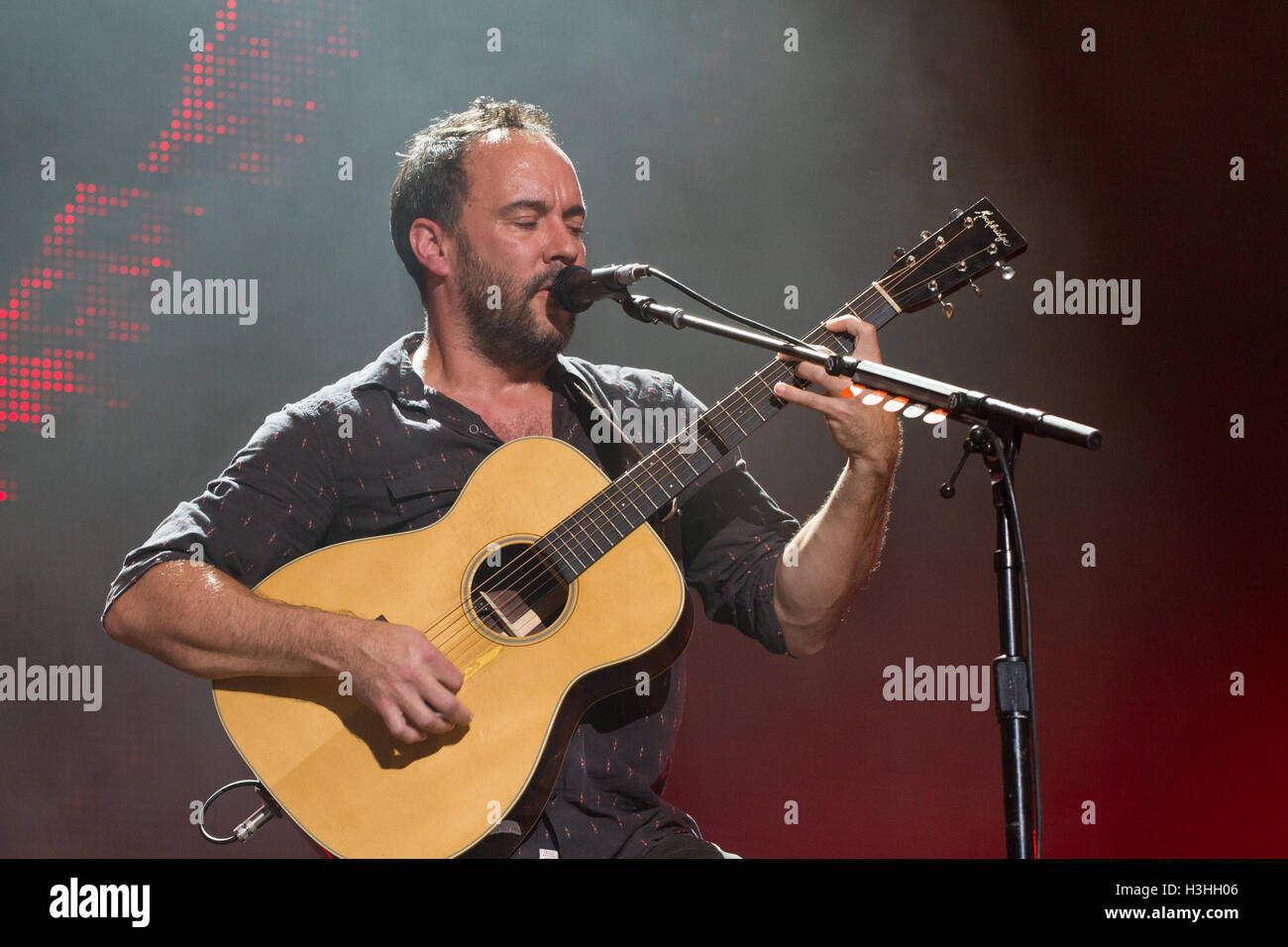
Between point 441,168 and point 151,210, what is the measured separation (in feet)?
2.61

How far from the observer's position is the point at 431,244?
2955 mm

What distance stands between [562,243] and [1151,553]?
210 centimetres

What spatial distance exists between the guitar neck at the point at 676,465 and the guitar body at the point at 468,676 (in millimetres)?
35

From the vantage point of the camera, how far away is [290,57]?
10.2 feet

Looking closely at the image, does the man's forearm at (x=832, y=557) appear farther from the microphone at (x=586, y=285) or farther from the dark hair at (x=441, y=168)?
the dark hair at (x=441, y=168)

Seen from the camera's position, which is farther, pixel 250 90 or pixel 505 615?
pixel 250 90

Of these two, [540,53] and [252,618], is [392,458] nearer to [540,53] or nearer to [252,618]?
[252,618]

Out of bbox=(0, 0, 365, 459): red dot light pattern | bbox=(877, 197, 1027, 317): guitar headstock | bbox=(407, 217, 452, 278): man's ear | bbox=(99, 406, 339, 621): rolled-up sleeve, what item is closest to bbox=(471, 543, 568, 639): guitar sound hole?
bbox=(99, 406, 339, 621): rolled-up sleeve

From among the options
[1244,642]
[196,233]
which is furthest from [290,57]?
[1244,642]

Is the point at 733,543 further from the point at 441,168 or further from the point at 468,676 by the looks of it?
the point at 441,168

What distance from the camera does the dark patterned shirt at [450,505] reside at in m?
2.46

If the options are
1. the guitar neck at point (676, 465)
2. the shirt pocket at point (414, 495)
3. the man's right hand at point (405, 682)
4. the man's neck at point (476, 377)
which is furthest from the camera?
the man's neck at point (476, 377)

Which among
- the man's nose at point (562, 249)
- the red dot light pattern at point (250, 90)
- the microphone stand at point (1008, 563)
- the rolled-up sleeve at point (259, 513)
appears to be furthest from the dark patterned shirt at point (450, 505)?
the microphone stand at point (1008, 563)

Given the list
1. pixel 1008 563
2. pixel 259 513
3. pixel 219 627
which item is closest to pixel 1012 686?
pixel 1008 563
